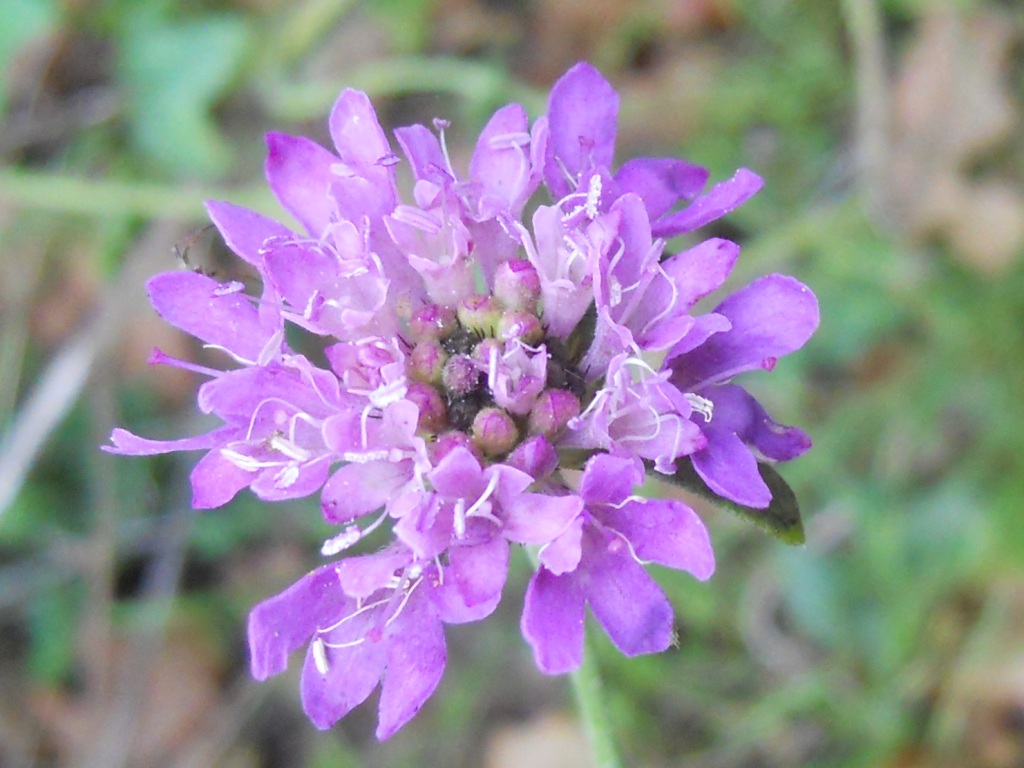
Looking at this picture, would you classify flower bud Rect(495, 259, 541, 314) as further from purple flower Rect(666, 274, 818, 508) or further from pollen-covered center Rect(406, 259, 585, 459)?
purple flower Rect(666, 274, 818, 508)

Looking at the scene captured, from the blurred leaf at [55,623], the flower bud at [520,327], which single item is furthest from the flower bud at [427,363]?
the blurred leaf at [55,623]

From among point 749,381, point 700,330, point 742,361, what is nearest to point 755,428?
point 742,361

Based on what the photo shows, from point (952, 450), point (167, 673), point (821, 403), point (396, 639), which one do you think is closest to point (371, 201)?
point (396, 639)

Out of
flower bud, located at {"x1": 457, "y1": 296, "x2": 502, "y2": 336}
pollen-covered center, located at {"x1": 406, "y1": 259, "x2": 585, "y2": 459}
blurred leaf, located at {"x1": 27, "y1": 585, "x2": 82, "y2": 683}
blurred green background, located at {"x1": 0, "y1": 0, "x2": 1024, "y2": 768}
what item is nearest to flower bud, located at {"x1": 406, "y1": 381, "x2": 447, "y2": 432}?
pollen-covered center, located at {"x1": 406, "y1": 259, "x2": 585, "y2": 459}

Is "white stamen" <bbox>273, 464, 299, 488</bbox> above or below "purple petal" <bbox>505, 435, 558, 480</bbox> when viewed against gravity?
below

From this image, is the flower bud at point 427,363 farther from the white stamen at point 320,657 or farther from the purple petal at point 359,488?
the white stamen at point 320,657

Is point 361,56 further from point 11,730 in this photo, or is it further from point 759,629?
point 11,730

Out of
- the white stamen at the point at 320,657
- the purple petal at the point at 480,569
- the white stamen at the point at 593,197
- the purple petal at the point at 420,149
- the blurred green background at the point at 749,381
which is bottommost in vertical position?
the blurred green background at the point at 749,381
